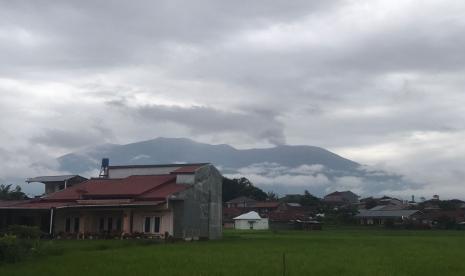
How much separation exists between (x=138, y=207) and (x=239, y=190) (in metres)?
83.9

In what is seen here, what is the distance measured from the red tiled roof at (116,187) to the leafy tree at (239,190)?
73.9 meters

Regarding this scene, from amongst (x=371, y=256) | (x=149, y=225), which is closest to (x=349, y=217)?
(x=149, y=225)

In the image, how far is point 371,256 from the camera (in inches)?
993

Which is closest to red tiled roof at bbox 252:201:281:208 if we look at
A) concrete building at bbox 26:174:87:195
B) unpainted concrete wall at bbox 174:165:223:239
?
concrete building at bbox 26:174:87:195

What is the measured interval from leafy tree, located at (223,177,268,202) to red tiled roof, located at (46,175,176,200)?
242 ft

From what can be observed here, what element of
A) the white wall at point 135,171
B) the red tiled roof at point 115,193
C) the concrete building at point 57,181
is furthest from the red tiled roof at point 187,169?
the concrete building at point 57,181

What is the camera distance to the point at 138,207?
40.9m

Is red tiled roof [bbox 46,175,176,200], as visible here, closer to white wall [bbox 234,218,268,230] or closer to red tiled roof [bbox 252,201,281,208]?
white wall [bbox 234,218,268,230]

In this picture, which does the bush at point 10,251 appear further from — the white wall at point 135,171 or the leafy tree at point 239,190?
the leafy tree at point 239,190

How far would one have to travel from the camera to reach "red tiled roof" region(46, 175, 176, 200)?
4306cm

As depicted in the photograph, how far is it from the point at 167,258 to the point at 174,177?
2234 centimetres

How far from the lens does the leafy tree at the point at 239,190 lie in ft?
400

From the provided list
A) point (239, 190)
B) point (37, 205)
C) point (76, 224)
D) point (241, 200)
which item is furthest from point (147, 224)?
point (239, 190)

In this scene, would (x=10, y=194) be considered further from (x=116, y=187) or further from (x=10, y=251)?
(x=10, y=251)
